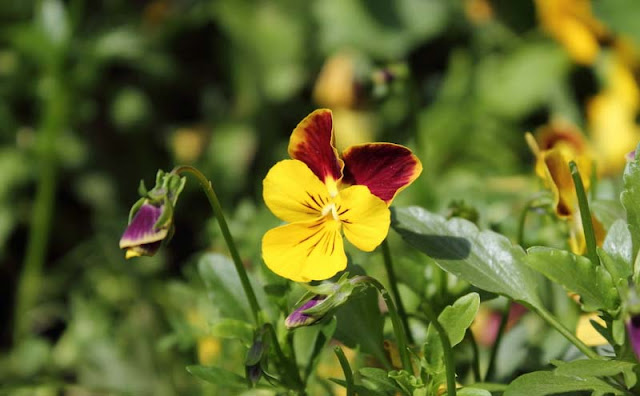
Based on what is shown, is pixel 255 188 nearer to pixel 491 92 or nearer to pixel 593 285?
pixel 491 92

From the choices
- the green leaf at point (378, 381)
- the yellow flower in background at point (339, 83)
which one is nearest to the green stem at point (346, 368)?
the green leaf at point (378, 381)

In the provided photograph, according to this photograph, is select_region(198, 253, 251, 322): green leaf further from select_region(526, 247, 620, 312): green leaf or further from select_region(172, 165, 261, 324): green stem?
select_region(526, 247, 620, 312): green leaf

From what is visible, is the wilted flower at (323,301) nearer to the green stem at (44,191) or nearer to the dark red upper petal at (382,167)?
the dark red upper petal at (382,167)

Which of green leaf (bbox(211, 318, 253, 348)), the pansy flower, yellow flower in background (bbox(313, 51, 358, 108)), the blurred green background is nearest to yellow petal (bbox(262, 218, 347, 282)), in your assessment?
the pansy flower

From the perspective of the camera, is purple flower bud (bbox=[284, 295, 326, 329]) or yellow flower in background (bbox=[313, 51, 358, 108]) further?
yellow flower in background (bbox=[313, 51, 358, 108])

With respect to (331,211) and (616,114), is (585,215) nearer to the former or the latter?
(331,211)

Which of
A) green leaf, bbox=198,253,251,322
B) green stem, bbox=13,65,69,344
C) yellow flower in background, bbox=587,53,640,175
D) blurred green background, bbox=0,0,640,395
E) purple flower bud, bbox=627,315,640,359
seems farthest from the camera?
yellow flower in background, bbox=587,53,640,175

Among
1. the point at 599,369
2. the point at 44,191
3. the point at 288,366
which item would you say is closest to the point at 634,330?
the point at 599,369
